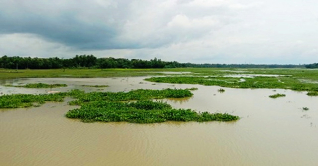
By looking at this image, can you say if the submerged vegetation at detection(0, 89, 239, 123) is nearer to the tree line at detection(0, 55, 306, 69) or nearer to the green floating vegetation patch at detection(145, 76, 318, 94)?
the green floating vegetation patch at detection(145, 76, 318, 94)

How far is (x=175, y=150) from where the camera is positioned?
812 cm

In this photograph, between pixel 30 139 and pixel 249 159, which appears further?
pixel 30 139

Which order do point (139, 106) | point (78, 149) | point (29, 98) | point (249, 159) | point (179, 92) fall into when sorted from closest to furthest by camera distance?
1. point (249, 159)
2. point (78, 149)
3. point (139, 106)
4. point (29, 98)
5. point (179, 92)

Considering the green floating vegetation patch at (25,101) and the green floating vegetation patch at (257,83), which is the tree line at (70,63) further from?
the green floating vegetation patch at (25,101)

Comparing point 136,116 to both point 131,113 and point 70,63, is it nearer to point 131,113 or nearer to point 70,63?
point 131,113

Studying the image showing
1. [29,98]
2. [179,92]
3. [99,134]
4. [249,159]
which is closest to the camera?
[249,159]

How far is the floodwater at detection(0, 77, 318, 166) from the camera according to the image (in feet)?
24.3

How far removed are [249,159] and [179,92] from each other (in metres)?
13.2

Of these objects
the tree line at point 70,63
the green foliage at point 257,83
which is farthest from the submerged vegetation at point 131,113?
the tree line at point 70,63

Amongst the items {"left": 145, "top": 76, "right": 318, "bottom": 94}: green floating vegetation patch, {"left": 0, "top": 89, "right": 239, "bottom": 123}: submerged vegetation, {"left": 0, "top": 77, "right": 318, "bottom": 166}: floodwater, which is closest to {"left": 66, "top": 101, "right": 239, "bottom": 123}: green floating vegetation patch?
{"left": 0, "top": 89, "right": 239, "bottom": 123}: submerged vegetation

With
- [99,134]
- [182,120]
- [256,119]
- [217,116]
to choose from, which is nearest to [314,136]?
[256,119]

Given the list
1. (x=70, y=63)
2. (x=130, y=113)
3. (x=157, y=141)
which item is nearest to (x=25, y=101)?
(x=130, y=113)

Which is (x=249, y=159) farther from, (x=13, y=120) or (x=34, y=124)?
(x=13, y=120)

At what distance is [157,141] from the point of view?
9.00m
